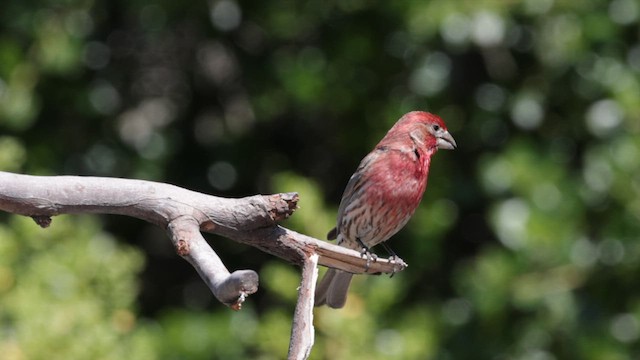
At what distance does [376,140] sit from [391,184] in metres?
1.28

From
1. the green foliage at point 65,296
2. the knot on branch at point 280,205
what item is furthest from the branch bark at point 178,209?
the green foliage at point 65,296

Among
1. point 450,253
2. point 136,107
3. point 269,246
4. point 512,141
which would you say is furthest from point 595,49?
point 269,246

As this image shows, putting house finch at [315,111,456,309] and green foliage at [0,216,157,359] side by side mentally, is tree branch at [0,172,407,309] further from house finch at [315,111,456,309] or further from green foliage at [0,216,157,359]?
green foliage at [0,216,157,359]

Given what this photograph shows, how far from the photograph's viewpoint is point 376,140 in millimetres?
4801

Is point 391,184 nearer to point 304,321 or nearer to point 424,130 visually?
point 424,130

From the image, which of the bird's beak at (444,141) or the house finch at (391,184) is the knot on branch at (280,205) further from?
the bird's beak at (444,141)

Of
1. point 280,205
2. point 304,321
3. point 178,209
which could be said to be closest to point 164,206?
point 178,209

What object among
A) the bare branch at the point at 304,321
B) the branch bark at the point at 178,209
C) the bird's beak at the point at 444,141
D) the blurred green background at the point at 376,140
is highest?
the blurred green background at the point at 376,140

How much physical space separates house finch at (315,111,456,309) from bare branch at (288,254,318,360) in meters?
1.29

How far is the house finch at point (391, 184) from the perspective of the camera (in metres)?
3.46

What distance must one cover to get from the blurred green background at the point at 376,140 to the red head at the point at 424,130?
2.19 feet

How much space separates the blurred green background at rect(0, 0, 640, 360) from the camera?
175 inches

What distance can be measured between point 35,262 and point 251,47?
1.75 meters

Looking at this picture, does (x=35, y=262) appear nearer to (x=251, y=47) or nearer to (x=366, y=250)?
(x=366, y=250)
